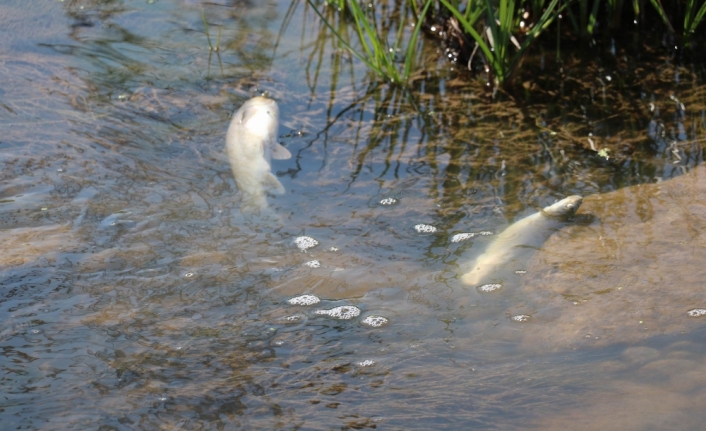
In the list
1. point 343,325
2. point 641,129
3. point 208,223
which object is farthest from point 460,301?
point 641,129

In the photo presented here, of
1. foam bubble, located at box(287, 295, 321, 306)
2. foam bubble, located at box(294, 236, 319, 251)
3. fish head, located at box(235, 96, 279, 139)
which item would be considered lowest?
foam bubble, located at box(287, 295, 321, 306)

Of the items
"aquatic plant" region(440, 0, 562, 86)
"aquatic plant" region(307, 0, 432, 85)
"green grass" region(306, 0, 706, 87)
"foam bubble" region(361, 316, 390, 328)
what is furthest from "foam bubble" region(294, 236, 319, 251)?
"aquatic plant" region(440, 0, 562, 86)

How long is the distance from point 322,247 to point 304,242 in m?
0.10

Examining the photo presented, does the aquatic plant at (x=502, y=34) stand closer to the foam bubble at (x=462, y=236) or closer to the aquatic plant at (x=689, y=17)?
the aquatic plant at (x=689, y=17)

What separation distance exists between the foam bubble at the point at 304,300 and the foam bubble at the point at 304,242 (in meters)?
0.43

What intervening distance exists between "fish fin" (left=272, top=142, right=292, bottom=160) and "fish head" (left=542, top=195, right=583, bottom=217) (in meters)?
1.58

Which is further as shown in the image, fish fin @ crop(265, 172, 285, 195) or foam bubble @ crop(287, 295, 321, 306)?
fish fin @ crop(265, 172, 285, 195)

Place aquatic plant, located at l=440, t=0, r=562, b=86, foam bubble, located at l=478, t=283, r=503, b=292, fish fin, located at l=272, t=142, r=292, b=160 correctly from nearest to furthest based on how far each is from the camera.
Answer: foam bubble, located at l=478, t=283, r=503, b=292 < fish fin, located at l=272, t=142, r=292, b=160 < aquatic plant, located at l=440, t=0, r=562, b=86

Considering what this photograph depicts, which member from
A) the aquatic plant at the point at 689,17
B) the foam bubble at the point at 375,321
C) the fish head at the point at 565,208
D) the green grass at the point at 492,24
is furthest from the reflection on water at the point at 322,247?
the aquatic plant at the point at 689,17

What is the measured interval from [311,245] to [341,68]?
7.65ft

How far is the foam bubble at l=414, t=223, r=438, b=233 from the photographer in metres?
3.74

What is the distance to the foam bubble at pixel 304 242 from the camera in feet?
11.6

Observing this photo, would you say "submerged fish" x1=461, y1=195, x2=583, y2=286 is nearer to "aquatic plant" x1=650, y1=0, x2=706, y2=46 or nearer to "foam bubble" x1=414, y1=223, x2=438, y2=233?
"foam bubble" x1=414, y1=223, x2=438, y2=233

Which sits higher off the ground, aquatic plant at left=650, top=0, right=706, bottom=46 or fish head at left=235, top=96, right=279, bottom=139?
aquatic plant at left=650, top=0, right=706, bottom=46
